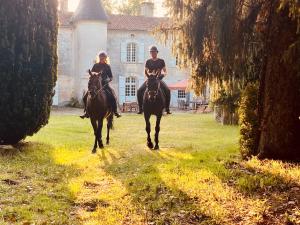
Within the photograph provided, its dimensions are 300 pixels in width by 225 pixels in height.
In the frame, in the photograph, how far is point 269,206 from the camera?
6.12 m

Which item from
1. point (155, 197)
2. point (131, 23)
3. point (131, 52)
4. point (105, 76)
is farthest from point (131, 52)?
point (155, 197)

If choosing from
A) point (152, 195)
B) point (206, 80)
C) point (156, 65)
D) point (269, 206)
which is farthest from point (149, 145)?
point (269, 206)

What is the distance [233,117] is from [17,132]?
14.0 meters

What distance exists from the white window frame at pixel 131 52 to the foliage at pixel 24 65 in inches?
1144

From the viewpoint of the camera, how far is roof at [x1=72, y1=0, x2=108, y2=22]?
1508 inches

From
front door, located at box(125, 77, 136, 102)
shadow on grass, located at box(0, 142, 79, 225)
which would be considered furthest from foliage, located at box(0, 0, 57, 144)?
front door, located at box(125, 77, 136, 102)

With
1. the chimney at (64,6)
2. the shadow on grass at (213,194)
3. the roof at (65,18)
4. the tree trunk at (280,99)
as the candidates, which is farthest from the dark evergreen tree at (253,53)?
the chimney at (64,6)

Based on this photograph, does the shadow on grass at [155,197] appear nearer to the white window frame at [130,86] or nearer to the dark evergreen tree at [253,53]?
the dark evergreen tree at [253,53]

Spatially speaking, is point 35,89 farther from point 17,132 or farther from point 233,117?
point 233,117

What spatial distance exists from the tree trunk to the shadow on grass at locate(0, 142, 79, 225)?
150 inches

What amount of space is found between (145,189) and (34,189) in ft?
6.04

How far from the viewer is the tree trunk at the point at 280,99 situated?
340 inches

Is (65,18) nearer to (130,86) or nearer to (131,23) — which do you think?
(131,23)

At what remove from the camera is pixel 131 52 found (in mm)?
41844
